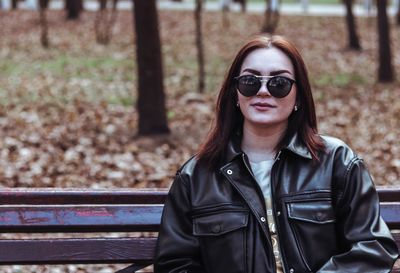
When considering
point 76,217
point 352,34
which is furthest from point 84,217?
point 352,34

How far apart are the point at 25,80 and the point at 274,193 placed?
1171 centimetres

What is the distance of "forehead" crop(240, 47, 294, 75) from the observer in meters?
3.25

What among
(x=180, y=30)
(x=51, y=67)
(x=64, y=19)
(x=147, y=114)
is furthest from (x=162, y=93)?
(x=64, y=19)

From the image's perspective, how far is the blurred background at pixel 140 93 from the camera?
8773 mm

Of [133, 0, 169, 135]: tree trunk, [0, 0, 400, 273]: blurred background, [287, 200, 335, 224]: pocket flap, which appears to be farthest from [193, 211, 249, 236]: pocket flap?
[133, 0, 169, 135]: tree trunk

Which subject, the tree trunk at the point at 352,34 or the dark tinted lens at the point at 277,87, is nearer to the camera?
the dark tinted lens at the point at 277,87

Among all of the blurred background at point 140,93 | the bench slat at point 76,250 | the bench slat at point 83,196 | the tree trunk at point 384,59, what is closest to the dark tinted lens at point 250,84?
the bench slat at point 83,196

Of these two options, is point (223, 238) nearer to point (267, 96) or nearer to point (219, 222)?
point (219, 222)

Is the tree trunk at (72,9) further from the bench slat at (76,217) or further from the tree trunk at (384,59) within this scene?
the bench slat at (76,217)

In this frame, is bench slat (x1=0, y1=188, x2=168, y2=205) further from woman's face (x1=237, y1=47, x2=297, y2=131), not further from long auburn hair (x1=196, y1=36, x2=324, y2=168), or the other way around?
woman's face (x1=237, y1=47, x2=297, y2=131)

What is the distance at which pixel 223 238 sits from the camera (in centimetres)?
313

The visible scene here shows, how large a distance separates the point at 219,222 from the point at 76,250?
0.80m

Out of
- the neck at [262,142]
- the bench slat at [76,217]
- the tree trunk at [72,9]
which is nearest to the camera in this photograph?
the neck at [262,142]

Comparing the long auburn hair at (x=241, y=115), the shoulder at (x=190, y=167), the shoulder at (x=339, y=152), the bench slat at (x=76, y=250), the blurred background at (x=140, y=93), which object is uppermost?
the long auburn hair at (x=241, y=115)
